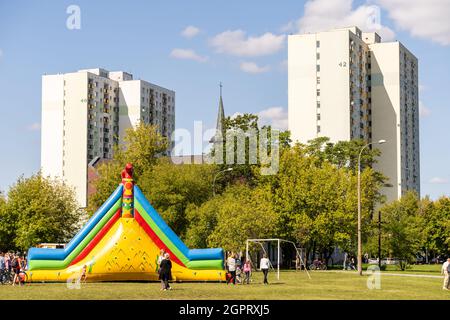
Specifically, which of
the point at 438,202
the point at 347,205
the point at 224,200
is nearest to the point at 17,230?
the point at 224,200

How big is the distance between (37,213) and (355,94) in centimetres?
6035

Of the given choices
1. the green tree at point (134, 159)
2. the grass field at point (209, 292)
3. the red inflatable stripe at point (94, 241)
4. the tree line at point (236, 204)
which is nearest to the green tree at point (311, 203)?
the tree line at point (236, 204)

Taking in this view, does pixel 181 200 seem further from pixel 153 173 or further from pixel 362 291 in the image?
pixel 362 291

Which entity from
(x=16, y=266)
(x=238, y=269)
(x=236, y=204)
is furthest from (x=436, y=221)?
(x=16, y=266)

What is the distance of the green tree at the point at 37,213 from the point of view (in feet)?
232

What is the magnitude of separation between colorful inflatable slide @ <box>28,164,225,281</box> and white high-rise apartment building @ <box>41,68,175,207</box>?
91.5 meters

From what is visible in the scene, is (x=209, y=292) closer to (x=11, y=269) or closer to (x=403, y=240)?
(x=11, y=269)

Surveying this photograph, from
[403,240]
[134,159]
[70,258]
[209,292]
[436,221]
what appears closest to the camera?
[209,292]

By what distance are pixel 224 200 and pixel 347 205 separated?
10.5 meters

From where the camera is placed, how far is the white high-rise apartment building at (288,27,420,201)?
114 m

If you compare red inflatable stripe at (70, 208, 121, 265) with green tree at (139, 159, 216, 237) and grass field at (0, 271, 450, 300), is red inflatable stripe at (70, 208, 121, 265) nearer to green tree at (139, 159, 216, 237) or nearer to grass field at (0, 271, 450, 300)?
grass field at (0, 271, 450, 300)

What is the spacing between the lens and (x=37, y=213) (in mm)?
72750

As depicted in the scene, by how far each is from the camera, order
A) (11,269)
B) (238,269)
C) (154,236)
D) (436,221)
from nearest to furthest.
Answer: (154,236)
(11,269)
(238,269)
(436,221)

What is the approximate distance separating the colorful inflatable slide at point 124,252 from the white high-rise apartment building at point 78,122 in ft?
300
